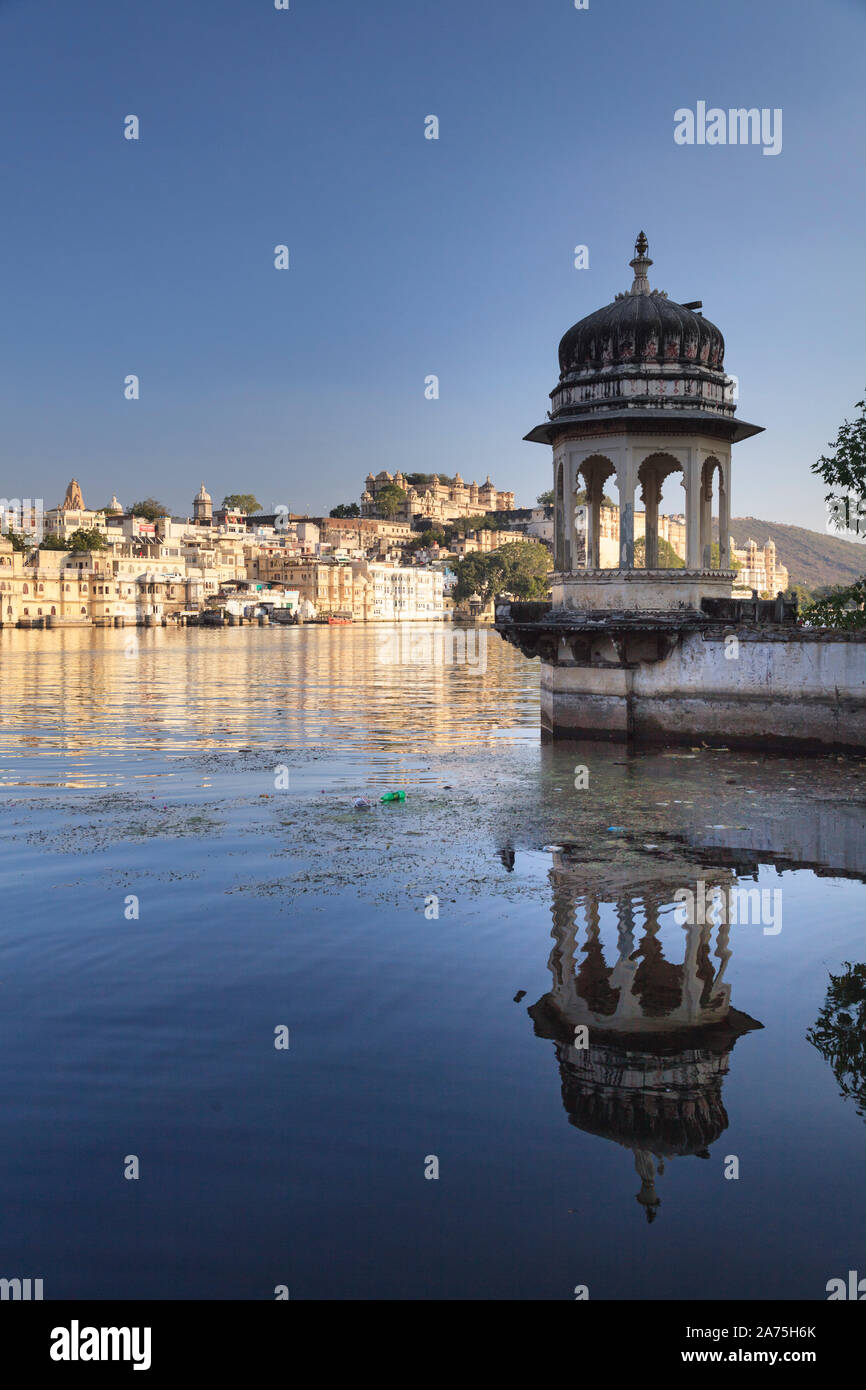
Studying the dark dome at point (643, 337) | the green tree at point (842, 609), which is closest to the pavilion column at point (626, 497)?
the dark dome at point (643, 337)

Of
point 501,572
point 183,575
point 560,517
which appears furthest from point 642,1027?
point 501,572

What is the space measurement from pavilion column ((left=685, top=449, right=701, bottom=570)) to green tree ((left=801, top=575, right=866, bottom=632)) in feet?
8.63

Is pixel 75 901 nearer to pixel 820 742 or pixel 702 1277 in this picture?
pixel 702 1277

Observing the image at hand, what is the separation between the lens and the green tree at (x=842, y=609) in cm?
1970

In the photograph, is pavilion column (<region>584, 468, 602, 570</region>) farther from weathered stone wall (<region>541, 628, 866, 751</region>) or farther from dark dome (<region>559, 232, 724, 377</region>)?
weathered stone wall (<region>541, 628, 866, 751</region>)

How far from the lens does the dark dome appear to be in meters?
19.9

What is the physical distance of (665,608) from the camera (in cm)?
1953

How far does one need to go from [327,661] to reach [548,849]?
4879cm

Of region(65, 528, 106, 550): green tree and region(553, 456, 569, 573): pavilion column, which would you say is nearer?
region(553, 456, 569, 573): pavilion column

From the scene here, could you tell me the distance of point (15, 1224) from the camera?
458cm

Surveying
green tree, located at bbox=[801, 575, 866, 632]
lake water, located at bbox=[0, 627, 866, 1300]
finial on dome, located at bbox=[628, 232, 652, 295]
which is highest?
finial on dome, located at bbox=[628, 232, 652, 295]

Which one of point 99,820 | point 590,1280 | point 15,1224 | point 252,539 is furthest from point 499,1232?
point 252,539

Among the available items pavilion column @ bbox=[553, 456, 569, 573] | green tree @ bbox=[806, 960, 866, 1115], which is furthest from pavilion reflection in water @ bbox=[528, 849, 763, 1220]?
pavilion column @ bbox=[553, 456, 569, 573]

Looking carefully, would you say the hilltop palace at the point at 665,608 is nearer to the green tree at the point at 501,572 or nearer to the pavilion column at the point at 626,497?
the pavilion column at the point at 626,497
